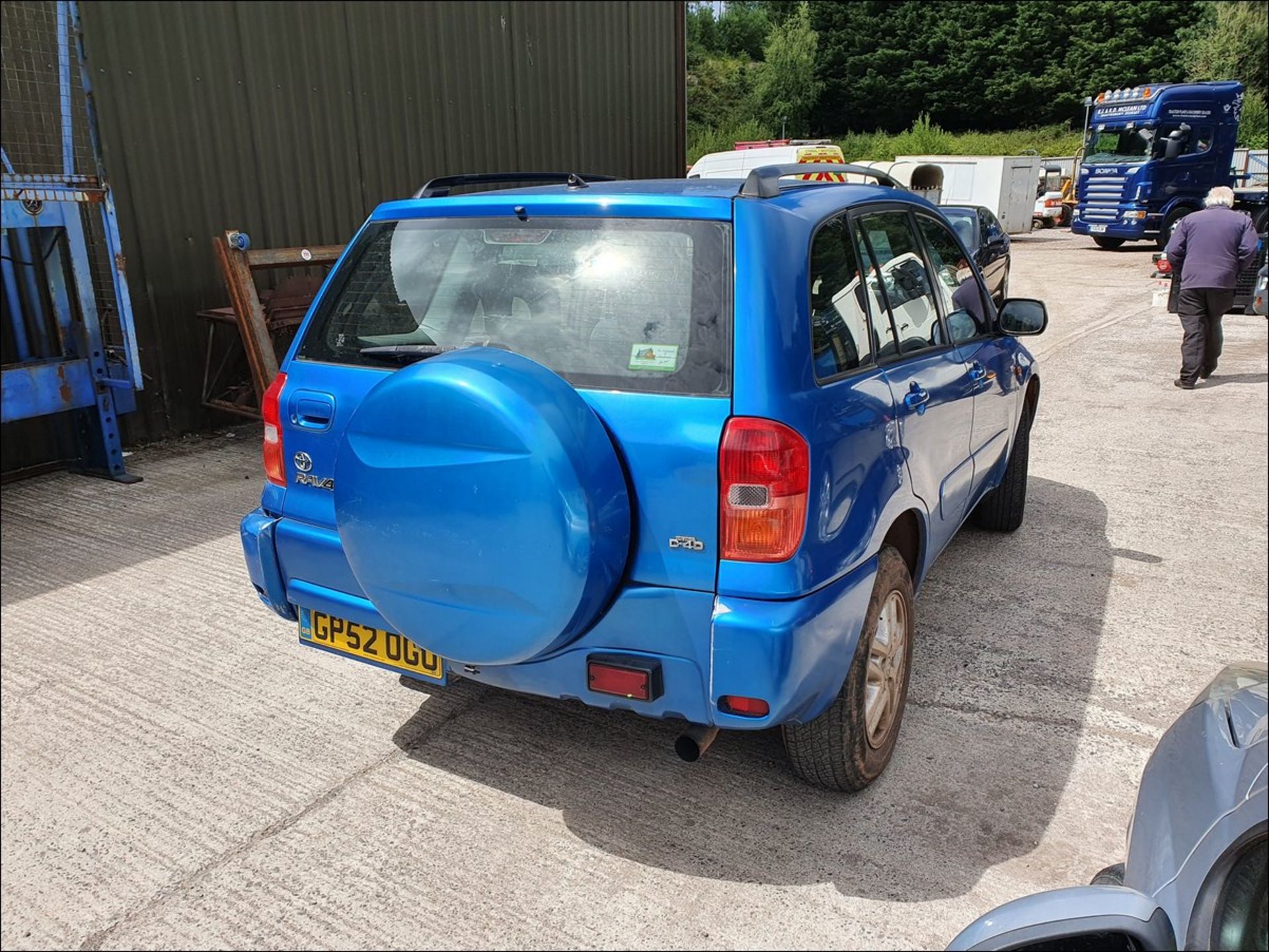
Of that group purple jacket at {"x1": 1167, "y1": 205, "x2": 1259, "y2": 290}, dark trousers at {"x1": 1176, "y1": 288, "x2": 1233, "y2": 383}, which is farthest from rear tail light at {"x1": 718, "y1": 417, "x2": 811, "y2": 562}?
purple jacket at {"x1": 1167, "y1": 205, "x2": 1259, "y2": 290}

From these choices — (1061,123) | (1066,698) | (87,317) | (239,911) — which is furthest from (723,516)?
(1061,123)

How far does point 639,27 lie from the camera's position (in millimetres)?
12242

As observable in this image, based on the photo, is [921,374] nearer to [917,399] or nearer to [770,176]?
[917,399]

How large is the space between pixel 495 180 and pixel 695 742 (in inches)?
94.6

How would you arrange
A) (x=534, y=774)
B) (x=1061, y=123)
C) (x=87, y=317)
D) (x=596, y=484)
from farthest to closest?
(x=1061, y=123), (x=87, y=317), (x=534, y=774), (x=596, y=484)

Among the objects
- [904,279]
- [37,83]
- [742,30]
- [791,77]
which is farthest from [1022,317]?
[742,30]

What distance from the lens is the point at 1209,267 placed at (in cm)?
826

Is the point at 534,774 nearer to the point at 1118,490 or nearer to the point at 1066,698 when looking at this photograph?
the point at 1066,698

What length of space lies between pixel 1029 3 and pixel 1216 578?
15428 millimetres

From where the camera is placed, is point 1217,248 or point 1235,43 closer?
point 1235,43

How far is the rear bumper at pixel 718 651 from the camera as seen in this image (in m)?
2.25

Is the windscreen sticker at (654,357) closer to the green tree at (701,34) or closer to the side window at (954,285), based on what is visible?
the side window at (954,285)

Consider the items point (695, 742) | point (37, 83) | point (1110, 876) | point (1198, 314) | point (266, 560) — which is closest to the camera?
point (1110, 876)

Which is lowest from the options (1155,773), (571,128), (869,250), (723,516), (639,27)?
(1155,773)
